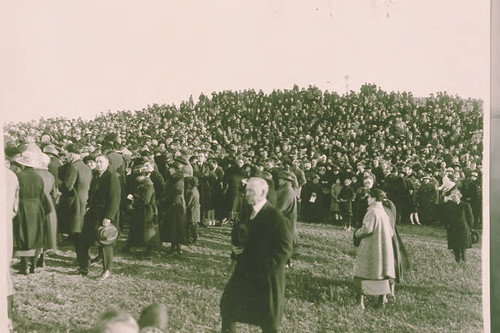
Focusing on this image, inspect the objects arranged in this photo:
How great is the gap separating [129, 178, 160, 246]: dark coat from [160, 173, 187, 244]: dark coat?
0.24ft

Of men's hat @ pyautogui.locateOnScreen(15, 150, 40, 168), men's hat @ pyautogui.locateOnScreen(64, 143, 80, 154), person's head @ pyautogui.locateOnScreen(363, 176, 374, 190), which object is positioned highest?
men's hat @ pyautogui.locateOnScreen(64, 143, 80, 154)

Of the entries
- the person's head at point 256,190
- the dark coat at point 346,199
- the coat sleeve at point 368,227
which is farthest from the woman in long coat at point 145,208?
the coat sleeve at point 368,227

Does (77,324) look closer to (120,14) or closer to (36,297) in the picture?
(36,297)

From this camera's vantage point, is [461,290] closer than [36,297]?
Yes

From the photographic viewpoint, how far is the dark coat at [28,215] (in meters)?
3.77

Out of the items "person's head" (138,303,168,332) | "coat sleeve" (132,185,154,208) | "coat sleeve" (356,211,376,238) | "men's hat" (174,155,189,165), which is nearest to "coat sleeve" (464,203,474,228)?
"coat sleeve" (356,211,376,238)

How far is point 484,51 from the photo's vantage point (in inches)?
131

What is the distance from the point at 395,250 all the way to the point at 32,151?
2608 millimetres

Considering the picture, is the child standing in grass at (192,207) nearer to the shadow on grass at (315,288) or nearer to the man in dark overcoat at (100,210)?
the man in dark overcoat at (100,210)

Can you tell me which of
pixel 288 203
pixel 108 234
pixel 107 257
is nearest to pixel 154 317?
pixel 107 257

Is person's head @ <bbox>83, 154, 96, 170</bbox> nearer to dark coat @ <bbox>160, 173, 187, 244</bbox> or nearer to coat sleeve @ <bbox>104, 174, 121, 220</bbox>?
coat sleeve @ <bbox>104, 174, 121, 220</bbox>

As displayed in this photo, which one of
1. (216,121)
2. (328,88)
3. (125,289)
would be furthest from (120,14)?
(125,289)

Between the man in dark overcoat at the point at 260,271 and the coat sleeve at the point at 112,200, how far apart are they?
3.26ft

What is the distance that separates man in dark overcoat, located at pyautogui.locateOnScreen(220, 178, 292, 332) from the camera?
3.26 m
